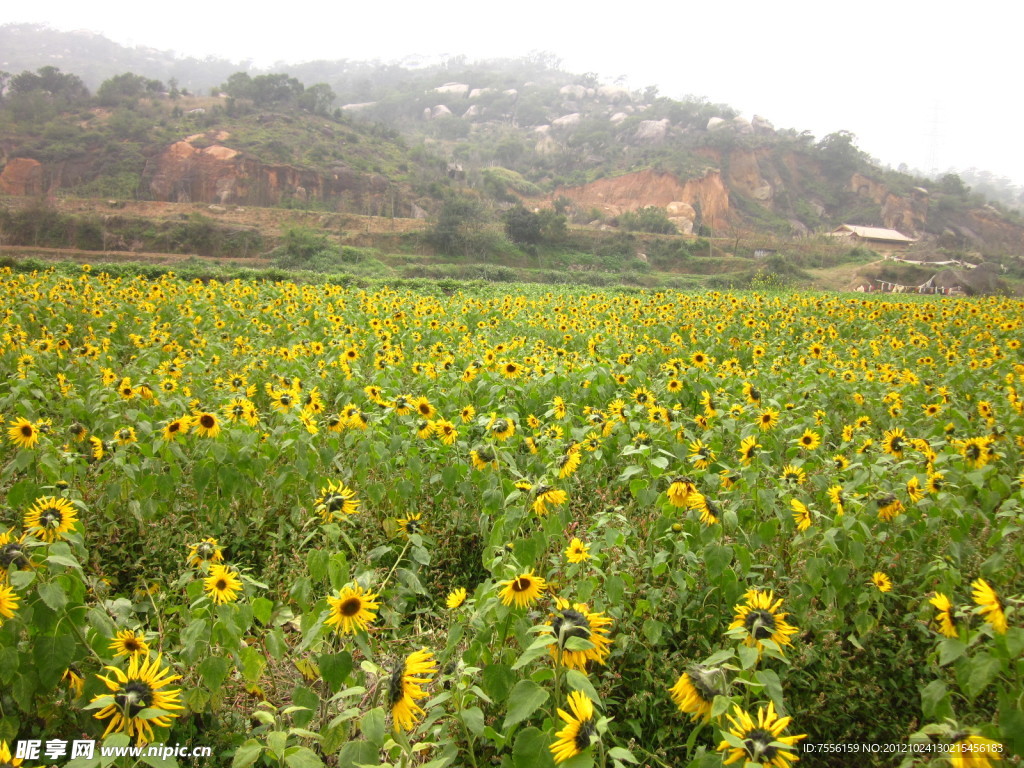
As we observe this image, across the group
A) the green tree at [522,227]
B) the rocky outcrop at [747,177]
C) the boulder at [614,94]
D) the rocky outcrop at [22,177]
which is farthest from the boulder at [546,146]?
the rocky outcrop at [22,177]

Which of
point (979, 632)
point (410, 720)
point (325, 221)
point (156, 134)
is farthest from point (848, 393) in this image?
point (156, 134)

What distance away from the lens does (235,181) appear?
47.4 metres

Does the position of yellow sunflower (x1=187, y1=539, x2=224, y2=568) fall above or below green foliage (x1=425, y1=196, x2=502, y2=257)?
below

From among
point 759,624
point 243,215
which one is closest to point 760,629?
point 759,624

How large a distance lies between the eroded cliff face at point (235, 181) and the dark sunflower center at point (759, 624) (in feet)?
160

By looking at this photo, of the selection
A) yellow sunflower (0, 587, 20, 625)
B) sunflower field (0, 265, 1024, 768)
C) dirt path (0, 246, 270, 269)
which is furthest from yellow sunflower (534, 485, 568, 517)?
dirt path (0, 246, 270, 269)

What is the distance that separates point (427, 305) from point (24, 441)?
7.90m

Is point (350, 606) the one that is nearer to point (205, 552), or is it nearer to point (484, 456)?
point (205, 552)

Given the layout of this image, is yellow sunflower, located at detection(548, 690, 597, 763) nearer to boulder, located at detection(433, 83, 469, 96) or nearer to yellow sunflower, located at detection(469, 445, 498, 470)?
yellow sunflower, located at detection(469, 445, 498, 470)

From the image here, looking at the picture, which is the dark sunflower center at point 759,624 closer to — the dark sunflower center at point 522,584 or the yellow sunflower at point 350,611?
the dark sunflower center at point 522,584

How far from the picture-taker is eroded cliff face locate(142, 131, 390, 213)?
46.8m

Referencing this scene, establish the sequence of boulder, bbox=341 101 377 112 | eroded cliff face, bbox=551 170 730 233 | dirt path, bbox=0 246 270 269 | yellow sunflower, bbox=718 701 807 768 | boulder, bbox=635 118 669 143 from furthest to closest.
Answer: boulder, bbox=341 101 377 112 < boulder, bbox=635 118 669 143 < eroded cliff face, bbox=551 170 730 233 < dirt path, bbox=0 246 270 269 < yellow sunflower, bbox=718 701 807 768

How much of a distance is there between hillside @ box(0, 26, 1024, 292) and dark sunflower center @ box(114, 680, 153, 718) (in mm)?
37679

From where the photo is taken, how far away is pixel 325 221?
41.2 meters
